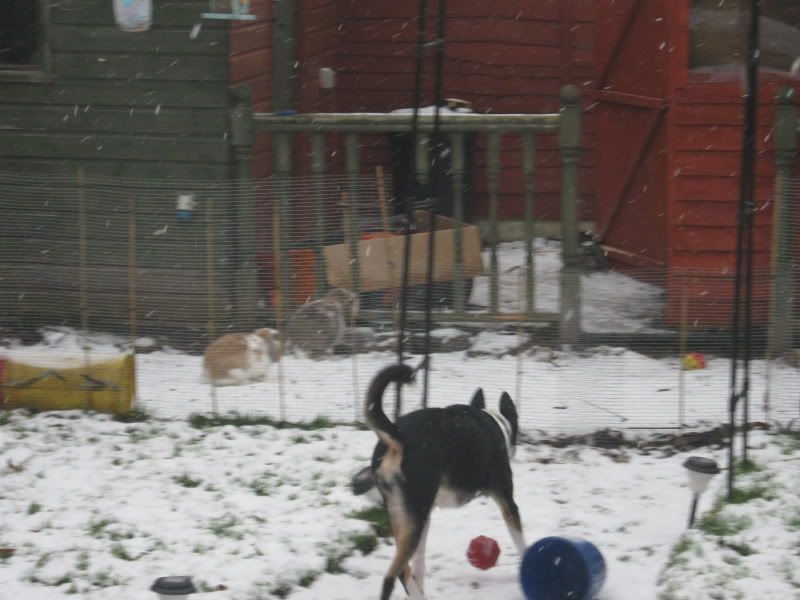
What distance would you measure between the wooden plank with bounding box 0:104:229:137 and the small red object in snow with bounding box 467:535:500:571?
16.3 feet

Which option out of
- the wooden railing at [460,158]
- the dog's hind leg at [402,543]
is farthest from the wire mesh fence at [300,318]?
the dog's hind leg at [402,543]

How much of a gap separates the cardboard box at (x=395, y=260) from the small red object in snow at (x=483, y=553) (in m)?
3.40

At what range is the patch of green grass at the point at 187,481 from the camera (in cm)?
702

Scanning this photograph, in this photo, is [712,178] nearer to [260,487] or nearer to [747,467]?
[747,467]

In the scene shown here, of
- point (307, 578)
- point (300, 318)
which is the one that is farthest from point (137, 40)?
point (307, 578)

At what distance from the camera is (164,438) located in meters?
7.78

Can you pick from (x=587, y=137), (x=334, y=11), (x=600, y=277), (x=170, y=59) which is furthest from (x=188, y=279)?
(x=587, y=137)

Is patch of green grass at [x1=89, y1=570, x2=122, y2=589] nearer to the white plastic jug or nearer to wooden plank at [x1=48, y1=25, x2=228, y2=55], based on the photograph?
wooden plank at [x1=48, y1=25, x2=228, y2=55]

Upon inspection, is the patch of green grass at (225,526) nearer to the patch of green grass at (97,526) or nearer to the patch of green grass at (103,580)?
the patch of green grass at (97,526)

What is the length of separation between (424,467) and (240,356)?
367cm

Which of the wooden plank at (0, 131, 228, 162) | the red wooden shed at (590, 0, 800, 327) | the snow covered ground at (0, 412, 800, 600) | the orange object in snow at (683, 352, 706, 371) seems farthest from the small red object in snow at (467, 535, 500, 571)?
the wooden plank at (0, 131, 228, 162)

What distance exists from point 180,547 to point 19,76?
529 centimetres

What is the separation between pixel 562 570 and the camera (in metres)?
5.34

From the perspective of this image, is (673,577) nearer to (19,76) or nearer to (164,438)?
(164,438)
